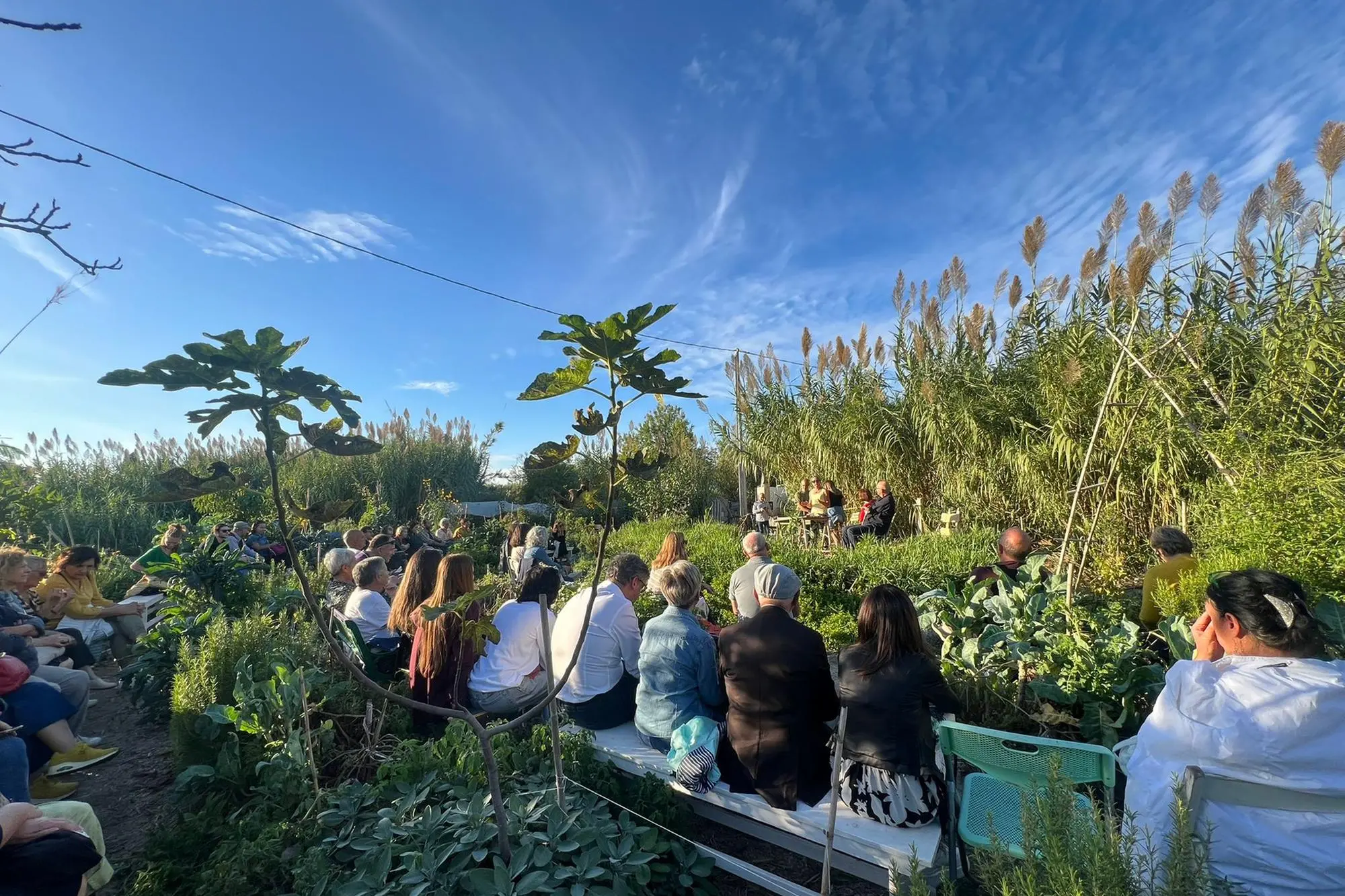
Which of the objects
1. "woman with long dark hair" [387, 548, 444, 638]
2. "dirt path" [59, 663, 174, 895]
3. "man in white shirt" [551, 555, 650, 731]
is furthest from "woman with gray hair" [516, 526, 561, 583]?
"dirt path" [59, 663, 174, 895]

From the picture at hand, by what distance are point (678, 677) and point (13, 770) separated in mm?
2801

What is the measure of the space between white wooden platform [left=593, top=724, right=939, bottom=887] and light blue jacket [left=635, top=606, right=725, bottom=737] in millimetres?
212

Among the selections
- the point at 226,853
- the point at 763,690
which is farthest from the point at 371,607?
the point at 763,690

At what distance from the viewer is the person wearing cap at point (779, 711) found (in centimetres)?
246

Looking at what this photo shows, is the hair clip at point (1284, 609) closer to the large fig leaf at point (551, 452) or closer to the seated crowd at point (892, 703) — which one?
the seated crowd at point (892, 703)

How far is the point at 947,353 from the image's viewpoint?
7848 millimetres

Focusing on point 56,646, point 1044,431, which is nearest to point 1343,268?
point 1044,431

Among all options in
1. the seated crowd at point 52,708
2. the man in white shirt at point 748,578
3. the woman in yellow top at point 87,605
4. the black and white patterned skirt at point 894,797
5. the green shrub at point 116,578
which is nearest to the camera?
the seated crowd at point 52,708

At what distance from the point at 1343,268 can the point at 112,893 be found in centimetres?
715

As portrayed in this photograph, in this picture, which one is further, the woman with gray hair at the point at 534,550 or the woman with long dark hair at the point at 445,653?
the woman with gray hair at the point at 534,550

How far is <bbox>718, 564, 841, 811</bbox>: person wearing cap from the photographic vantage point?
246 cm

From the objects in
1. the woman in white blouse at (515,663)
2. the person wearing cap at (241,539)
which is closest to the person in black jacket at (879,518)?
the woman in white blouse at (515,663)

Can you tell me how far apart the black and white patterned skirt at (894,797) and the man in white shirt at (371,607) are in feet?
10.2

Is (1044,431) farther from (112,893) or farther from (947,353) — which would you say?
(112,893)
